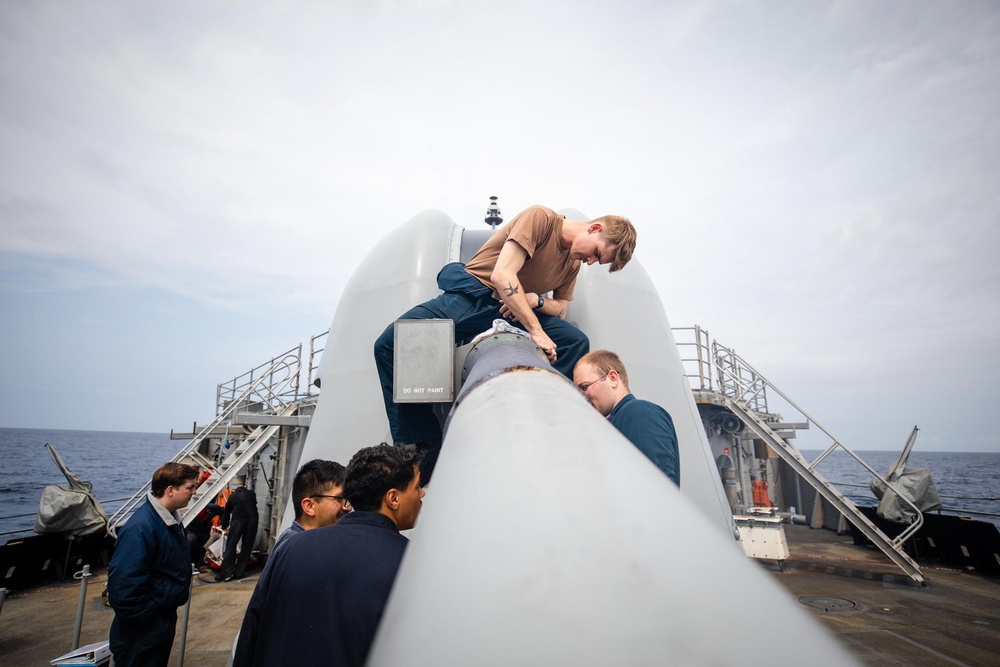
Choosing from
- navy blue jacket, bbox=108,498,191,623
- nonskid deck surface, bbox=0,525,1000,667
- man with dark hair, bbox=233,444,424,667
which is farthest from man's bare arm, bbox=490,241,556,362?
nonskid deck surface, bbox=0,525,1000,667

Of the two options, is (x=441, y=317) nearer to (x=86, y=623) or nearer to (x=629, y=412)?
(x=629, y=412)

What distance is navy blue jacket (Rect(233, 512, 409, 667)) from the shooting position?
1703mm

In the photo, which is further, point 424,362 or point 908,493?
point 908,493

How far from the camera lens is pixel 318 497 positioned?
2.68 m

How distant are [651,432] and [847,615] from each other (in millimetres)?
7541

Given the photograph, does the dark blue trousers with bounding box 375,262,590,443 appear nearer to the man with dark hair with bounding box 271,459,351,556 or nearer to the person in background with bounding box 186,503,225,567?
the man with dark hair with bounding box 271,459,351,556

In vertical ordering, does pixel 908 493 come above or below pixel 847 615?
above

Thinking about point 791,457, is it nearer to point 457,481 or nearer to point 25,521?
point 457,481

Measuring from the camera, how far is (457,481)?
2.41ft

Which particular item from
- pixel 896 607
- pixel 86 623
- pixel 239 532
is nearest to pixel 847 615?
pixel 896 607

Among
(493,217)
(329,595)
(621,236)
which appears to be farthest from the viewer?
(493,217)

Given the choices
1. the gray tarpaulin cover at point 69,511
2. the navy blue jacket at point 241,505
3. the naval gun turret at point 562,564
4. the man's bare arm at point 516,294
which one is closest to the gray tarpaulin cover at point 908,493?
the man's bare arm at point 516,294

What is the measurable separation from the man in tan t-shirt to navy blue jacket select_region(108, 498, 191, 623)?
1.66 meters

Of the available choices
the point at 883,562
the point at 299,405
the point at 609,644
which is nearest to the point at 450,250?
the point at 609,644
